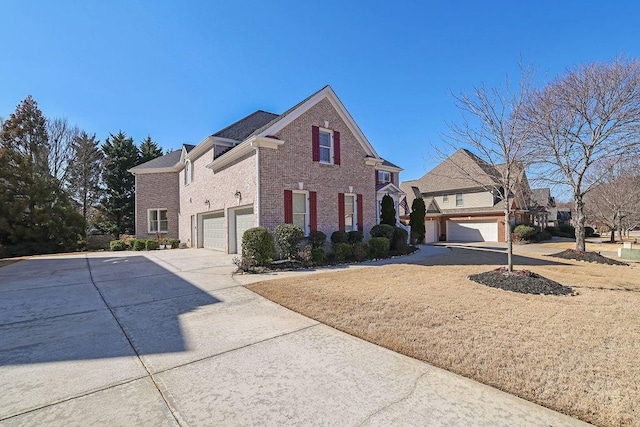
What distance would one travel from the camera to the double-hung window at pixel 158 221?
2158cm

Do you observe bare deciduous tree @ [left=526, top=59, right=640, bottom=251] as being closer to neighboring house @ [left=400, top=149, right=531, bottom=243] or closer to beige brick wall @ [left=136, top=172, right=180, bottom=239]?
neighboring house @ [left=400, top=149, right=531, bottom=243]

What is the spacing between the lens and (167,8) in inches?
364

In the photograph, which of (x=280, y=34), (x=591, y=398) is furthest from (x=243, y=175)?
(x=591, y=398)

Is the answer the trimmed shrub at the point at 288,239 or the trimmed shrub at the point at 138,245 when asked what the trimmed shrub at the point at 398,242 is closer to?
the trimmed shrub at the point at 288,239

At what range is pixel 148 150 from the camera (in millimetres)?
32062

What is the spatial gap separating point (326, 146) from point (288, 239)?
555cm

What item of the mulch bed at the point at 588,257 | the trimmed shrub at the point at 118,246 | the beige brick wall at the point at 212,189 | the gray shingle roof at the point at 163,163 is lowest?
the mulch bed at the point at 588,257

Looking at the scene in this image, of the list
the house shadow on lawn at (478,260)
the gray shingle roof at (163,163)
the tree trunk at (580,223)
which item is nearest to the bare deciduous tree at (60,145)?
the gray shingle roof at (163,163)

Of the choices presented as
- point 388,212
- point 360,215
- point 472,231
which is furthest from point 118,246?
point 472,231

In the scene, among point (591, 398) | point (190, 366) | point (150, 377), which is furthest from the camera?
point (190, 366)

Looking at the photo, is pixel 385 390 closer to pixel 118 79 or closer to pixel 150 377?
pixel 150 377

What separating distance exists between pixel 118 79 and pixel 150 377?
15056mm

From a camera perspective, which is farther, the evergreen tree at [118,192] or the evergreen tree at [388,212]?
the evergreen tree at [118,192]

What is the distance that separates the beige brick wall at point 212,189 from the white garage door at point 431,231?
1872cm
